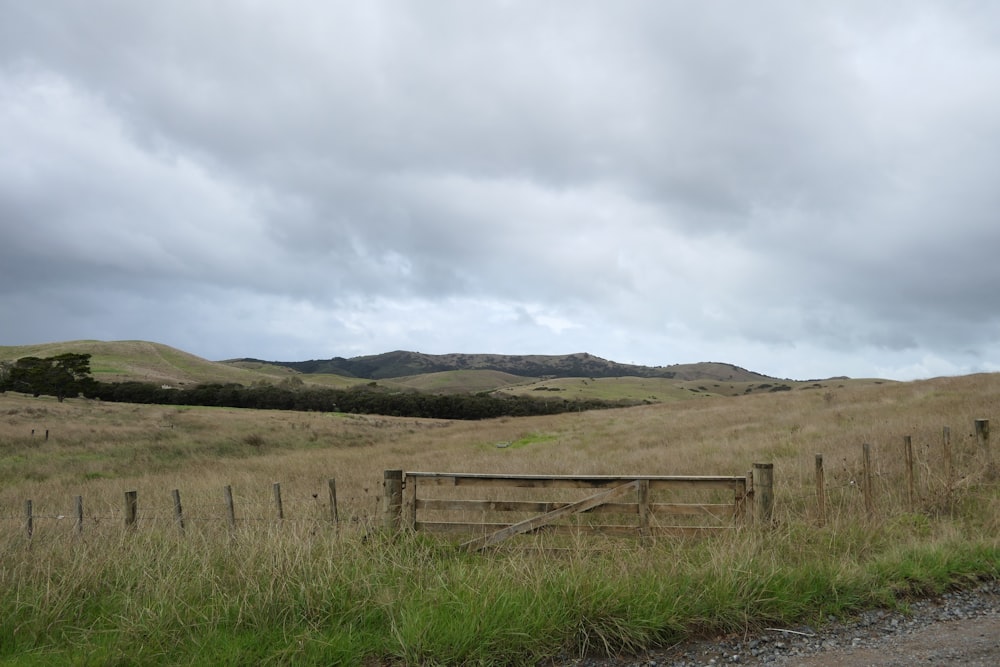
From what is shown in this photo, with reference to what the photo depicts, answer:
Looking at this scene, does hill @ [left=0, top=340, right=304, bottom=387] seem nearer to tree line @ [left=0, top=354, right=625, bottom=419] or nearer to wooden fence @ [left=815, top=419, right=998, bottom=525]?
tree line @ [left=0, top=354, right=625, bottom=419]

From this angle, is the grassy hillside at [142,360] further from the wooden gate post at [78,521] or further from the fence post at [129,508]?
the wooden gate post at [78,521]

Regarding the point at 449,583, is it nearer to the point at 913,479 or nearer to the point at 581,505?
the point at 581,505

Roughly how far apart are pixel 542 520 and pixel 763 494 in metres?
3.08

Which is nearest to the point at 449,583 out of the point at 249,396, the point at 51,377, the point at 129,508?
the point at 129,508

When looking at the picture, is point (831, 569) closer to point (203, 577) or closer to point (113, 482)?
point (203, 577)

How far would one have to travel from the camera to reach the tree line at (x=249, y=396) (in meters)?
68.6

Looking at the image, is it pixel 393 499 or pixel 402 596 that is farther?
pixel 393 499

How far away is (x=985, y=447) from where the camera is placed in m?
12.2

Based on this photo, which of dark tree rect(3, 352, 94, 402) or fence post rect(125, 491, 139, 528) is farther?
dark tree rect(3, 352, 94, 402)

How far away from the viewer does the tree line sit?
225ft

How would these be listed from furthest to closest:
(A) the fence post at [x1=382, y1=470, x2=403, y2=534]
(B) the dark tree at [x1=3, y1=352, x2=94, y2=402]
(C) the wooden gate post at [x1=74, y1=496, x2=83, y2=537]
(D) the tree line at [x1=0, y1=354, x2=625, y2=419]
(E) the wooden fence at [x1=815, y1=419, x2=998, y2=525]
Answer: (D) the tree line at [x1=0, y1=354, x2=625, y2=419], (B) the dark tree at [x1=3, y1=352, x2=94, y2=402], (E) the wooden fence at [x1=815, y1=419, x2=998, y2=525], (A) the fence post at [x1=382, y1=470, x2=403, y2=534], (C) the wooden gate post at [x1=74, y1=496, x2=83, y2=537]

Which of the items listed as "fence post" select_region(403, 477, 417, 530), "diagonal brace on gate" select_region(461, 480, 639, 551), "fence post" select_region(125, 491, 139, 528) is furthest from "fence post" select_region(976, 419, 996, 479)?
"fence post" select_region(125, 491, 139, 528)

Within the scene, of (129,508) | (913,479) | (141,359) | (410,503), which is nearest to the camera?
(410,503)

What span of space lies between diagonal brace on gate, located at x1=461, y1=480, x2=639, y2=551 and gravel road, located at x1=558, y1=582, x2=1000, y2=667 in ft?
9.89
